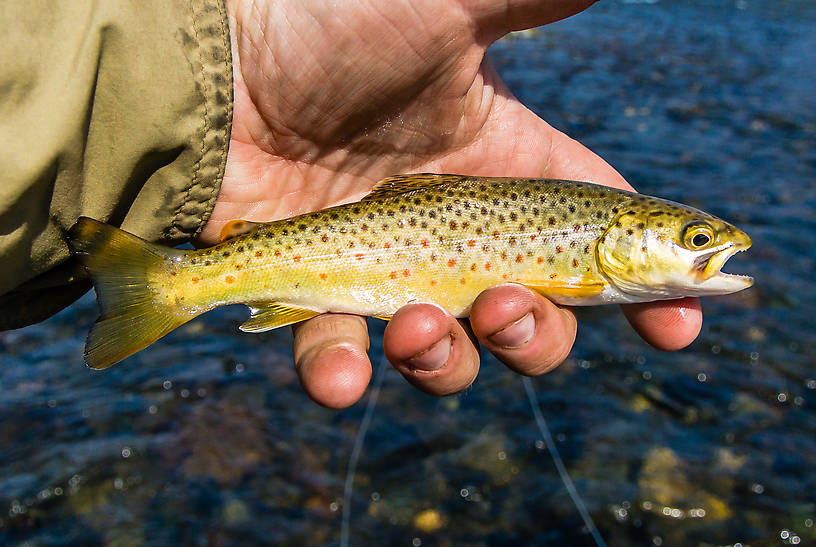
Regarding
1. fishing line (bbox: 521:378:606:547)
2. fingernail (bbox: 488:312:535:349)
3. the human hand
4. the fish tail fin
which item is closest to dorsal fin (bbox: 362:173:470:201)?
the human hand

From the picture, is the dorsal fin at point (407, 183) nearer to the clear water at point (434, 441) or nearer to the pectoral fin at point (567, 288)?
the pectoral fin at point (567, 288)

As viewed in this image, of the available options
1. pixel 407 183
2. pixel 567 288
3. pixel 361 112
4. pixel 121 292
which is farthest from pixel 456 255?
pixel 121 292

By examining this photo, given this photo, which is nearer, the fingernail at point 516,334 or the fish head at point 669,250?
the fingernail at point 516,334

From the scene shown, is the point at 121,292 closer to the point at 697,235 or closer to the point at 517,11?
the point at 517,11

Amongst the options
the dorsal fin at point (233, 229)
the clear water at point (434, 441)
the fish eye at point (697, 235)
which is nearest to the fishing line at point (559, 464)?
the clear water at point (434, 441)

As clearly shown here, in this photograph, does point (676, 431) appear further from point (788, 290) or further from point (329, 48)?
point (329, 48)

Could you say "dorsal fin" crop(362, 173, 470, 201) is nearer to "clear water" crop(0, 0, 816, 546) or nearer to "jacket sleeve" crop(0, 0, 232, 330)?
"jacket sleeve" crop(0, 0, 232, 330)
